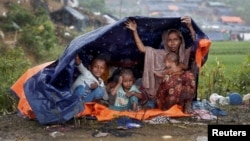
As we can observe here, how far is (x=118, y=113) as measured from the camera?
4.20 meters

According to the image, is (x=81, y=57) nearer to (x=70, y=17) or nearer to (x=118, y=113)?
(x=118, y=113)

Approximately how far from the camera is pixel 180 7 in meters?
45.8

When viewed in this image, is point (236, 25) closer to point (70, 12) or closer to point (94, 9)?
point (94, 9)

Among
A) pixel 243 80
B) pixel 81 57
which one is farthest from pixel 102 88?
pixel 243 80

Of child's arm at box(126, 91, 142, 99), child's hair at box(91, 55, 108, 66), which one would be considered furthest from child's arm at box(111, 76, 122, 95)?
child's hair at box(91, 55, 108, 66)

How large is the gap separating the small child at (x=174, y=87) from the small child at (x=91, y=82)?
600mm

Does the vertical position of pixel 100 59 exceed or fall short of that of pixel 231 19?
it falls short

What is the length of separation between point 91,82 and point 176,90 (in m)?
0.86

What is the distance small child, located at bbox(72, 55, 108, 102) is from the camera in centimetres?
418

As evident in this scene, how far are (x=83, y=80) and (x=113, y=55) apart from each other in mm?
583

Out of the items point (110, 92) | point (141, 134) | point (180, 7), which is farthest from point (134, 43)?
point (180, 7)

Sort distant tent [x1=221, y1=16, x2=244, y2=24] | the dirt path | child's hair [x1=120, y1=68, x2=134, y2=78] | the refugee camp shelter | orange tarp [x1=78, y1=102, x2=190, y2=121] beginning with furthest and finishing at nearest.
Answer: distant tent [x1=221, y1=16, x2=244, y2=24], the refugee camp shelter, child's hair [x1=120, y1=68, x2=134, y2=78], orange tarp [x1=78, y1=102, x2=190, y2=121], the dirt path

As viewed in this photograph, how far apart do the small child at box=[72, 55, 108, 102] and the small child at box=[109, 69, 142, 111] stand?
0.43 ft

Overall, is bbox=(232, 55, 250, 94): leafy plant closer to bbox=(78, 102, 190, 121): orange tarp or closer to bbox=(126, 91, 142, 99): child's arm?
bbox=(78, 102, 190, 121): orange tarp
